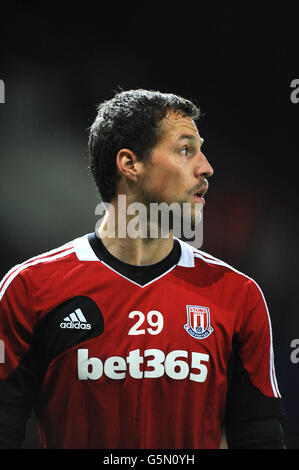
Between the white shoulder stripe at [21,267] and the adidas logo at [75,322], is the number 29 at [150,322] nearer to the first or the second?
the adidas logo at [75,322]

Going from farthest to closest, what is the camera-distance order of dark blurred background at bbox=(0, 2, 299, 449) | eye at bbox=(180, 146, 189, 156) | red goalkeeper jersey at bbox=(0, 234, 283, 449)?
dark blurred background at bbox=(0, 2, 299, 449), eye at bbox=(180, 146, 189, 156), red goalkeeper jersey at bbox=(0, 234, 283, 449)

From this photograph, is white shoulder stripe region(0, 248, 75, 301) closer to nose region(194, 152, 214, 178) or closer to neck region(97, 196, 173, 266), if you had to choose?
neck region(97, 196, 173, 266)

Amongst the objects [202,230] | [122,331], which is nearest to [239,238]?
[202,230]

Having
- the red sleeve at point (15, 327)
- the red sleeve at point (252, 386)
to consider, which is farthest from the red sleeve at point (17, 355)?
the red sleeve at point (252, 386)

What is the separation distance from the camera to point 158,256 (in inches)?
61.2

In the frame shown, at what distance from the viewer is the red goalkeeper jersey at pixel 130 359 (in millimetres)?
1389

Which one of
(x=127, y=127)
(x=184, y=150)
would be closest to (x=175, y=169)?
(x=184, y=150)

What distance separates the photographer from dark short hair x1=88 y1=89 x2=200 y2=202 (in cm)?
153

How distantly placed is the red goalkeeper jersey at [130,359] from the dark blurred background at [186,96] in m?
1.01

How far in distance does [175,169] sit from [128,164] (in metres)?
0.16

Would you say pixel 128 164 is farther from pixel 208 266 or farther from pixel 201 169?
pixel 208 266

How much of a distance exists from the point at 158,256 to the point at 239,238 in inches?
52.2

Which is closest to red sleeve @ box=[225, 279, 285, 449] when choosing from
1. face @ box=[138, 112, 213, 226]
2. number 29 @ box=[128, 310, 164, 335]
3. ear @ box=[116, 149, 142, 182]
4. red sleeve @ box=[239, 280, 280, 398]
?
red sleeve @ box=[239, 280, 280, 398]

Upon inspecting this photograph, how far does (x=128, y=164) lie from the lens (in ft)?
5.11
